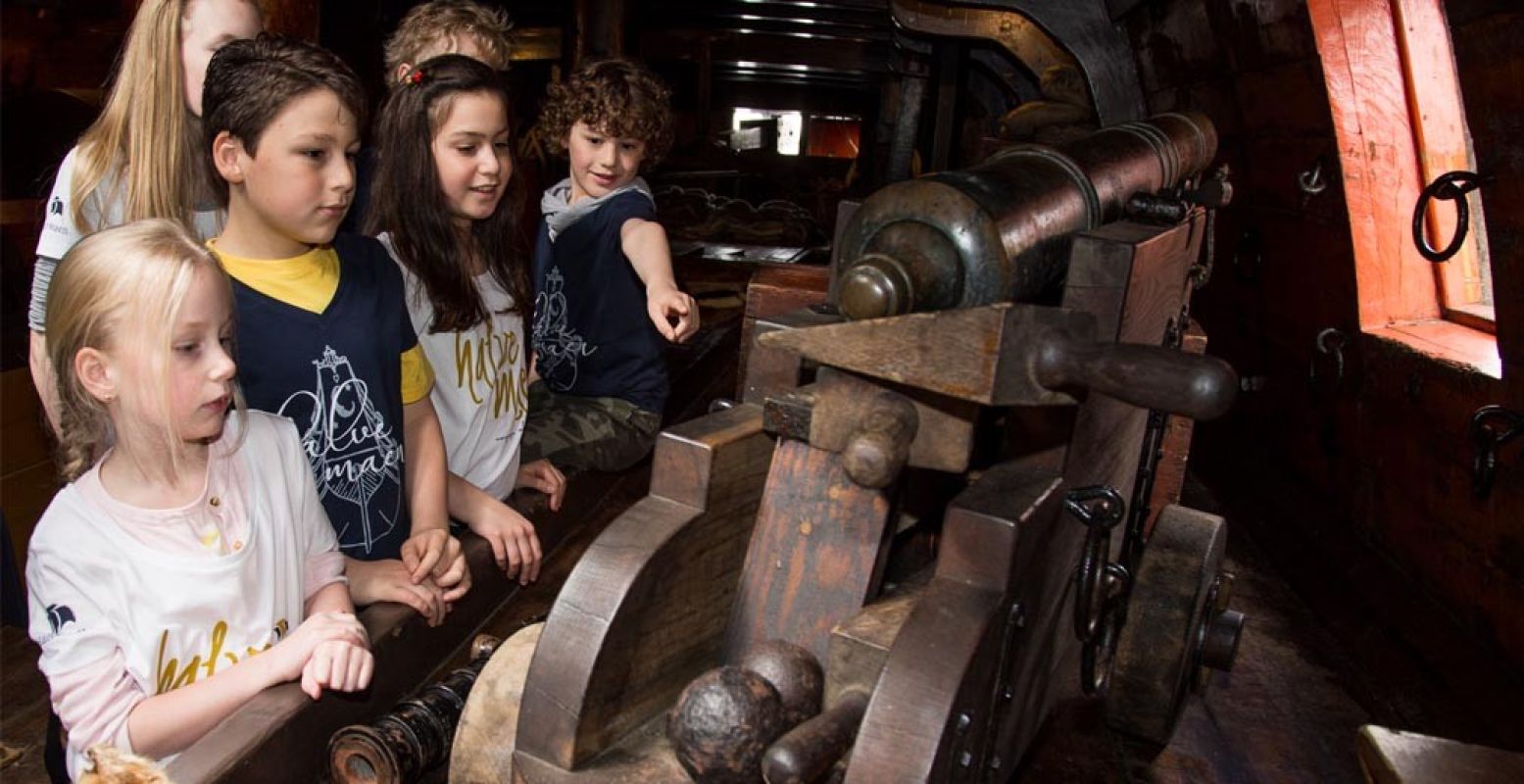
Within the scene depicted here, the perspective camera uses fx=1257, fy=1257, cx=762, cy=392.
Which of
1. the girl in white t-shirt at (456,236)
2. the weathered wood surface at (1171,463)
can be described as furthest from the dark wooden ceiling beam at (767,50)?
the girl in white t-shirt at (456,236)

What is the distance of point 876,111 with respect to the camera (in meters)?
12.7

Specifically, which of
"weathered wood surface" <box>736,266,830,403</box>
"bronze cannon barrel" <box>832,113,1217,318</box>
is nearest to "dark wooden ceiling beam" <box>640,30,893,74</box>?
"weathered wood surface" <box>736,266,830,403</box>

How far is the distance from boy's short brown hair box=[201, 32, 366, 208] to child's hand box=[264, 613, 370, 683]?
0.66 meters

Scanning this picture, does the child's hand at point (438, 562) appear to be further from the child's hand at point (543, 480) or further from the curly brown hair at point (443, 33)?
the curly brown hair at point (443, 33)

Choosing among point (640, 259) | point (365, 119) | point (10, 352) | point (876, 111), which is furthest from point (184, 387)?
point (876, 111)

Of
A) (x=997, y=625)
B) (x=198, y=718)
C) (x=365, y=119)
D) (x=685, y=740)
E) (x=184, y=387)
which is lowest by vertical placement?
(x=198, y=718)

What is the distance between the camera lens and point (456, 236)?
219 centimetres

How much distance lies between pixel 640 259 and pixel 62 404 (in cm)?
122

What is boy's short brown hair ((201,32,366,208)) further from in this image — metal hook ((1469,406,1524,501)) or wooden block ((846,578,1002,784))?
metal hook ((1469,406,1524,501))

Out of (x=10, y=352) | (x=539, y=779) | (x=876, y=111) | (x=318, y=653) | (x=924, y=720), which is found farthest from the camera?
(x=876, y=111)

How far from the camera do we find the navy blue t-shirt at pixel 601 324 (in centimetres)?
266

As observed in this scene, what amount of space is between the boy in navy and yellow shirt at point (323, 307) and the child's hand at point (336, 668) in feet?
0.93

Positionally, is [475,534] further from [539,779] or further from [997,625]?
[997,625]

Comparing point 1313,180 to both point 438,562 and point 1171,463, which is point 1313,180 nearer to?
point 1171,463
